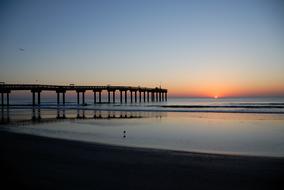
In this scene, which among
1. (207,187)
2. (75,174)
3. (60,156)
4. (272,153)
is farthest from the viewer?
(272,153)

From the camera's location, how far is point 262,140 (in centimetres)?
1335

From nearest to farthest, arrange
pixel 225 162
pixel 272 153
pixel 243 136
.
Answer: pixel 225 162
pixel 272 153
pixel 243 136

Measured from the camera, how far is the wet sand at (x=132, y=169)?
6.37 m

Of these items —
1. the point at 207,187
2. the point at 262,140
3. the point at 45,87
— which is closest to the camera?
the point at 207,187

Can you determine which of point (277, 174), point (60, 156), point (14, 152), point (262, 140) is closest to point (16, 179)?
point (60, 156)

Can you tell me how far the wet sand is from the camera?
6367 mm

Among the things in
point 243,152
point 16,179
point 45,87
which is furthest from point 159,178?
point 45,87

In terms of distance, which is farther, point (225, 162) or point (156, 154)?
point (156, 154)

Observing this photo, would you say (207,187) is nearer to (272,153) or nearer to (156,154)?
(156,154)

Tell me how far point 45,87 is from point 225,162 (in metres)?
62.9

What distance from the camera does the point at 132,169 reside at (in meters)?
7.73

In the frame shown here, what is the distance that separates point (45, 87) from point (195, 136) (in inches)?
2260

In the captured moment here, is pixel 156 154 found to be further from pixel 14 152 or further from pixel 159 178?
pixel 14 152

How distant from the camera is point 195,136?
14.8 meters
